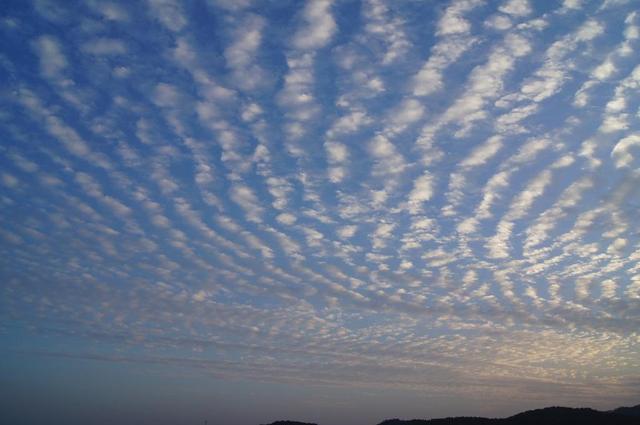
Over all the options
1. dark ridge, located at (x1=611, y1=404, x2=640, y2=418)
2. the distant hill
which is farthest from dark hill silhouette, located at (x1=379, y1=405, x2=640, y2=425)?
dark ridge, located at (x1=611, y1=404, x2=640, y2=418)

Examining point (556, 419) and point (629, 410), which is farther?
point (629, 410)

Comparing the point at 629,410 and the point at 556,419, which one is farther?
the point at 629,410

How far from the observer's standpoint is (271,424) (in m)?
110

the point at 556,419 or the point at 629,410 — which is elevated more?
the point at 629,410

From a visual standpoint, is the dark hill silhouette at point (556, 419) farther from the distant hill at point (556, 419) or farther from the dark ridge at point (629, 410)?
the dark ridge at point (629, 410)

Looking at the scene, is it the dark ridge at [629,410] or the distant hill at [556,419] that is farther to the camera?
the dark ridge at [629,410]

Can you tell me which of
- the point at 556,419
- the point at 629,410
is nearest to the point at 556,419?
the point at 556,419

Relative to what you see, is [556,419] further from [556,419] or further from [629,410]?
[629,410]

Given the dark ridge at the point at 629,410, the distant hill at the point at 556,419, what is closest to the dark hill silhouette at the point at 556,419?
the distant hill at the point at 556,419

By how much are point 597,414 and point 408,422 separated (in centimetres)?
3456

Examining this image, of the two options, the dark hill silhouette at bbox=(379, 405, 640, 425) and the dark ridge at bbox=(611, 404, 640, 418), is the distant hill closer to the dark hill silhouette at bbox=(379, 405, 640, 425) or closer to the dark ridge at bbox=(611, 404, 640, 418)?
the dark hill silhouette at bbox=(379, 405, 640, 425)

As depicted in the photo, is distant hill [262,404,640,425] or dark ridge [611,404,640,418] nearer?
distant hill [262,404,640,425]

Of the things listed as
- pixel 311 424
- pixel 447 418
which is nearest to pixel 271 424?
pixel 311 424

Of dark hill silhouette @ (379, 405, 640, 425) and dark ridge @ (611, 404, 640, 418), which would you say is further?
dark ridge @ (611, 404, 640, 418)
